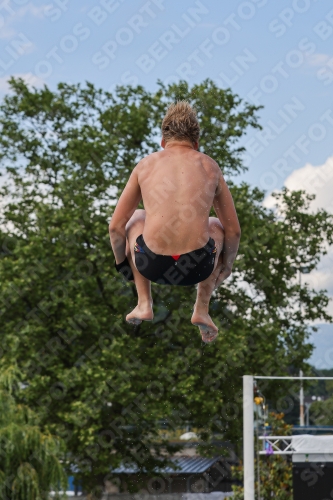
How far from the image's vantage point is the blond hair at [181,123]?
4016 millimetres

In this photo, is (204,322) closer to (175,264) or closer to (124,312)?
(175,264)

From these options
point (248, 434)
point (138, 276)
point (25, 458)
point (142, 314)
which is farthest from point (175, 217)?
point (25, 458)

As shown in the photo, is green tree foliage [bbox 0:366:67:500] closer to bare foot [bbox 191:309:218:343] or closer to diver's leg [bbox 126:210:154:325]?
bare foot [bbox 191:309:218:343]

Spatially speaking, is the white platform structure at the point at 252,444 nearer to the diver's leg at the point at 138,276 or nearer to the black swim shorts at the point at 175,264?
the diver's leg at the point at 138,276

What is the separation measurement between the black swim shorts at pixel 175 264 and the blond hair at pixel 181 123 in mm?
495

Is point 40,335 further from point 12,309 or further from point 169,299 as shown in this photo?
point 169,299

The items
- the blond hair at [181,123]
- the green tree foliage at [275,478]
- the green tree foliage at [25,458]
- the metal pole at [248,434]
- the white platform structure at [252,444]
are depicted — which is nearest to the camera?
the blond hair at [181,123]

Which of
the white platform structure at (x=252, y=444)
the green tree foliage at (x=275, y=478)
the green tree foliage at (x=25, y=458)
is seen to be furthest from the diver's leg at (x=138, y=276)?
the green tree foliage at (x=25, y=458)

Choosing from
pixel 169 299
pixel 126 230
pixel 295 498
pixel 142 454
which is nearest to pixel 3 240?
pixel 169 299

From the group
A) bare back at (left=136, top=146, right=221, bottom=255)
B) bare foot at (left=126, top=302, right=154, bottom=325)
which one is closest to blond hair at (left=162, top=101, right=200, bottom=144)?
bare back at (left=136, top=146, right=221, bottom=255)

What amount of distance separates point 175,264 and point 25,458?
12.9 meters

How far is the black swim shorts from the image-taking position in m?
3.90

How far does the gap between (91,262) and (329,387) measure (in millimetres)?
35513

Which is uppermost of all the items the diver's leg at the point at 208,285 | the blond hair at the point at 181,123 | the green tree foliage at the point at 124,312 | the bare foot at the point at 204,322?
the green tree foliage at the point at 124,312
